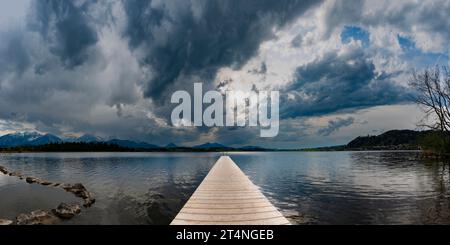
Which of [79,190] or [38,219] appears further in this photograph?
[79,190]

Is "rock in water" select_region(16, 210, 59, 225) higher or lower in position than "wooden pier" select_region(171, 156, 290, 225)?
lower

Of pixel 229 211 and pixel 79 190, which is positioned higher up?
pixel 229 211

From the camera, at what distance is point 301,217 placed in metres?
10.7

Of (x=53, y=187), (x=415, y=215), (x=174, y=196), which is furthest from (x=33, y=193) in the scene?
(x=415, y=215)

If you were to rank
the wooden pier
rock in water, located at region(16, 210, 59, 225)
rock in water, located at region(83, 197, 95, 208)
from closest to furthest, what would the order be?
the wooden pier < rock in water, located at region(16, 210, 59, 225) < rock in water, located at region(83, 197, 95, 208)

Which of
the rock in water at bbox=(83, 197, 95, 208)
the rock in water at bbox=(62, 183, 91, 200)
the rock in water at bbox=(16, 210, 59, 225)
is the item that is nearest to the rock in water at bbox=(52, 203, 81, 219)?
the rock in water at bbox=(16, 210, 59, 225)

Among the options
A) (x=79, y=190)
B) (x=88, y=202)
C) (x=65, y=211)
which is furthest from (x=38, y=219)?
(x=79, y=190)

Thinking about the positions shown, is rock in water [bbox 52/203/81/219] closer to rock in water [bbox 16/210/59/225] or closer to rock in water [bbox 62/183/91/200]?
rock in water [bbox 16/210/59/225]

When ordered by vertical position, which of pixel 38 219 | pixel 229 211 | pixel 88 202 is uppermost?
pixel 229 211

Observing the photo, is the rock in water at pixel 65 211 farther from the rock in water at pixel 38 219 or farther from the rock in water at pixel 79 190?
the rock in water at pixel 79 190

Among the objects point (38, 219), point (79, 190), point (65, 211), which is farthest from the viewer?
point (79, 190)

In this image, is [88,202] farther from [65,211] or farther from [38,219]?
[38,219]

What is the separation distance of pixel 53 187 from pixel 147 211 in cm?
1197
